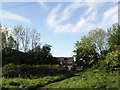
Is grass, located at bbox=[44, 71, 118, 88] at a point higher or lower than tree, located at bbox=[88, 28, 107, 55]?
lower

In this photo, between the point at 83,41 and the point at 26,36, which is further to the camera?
the point at 26,36

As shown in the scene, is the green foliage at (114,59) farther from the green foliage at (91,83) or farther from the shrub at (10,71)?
the shrub at (10,71)

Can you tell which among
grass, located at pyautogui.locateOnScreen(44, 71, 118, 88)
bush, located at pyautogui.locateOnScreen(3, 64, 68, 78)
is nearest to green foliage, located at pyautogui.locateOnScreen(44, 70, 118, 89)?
grass, located at pyautogui.locateOnScreen(44, 71, 118, 88)

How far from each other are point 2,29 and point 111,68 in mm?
14320

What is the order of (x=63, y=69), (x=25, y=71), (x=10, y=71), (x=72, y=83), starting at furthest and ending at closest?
1. (x=63, y=69)
2. (x=25, y=71)
3. (x=10, y=71)
4. (x=72, y=83)

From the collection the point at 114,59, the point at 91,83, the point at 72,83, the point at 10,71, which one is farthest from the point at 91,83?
the point at 10,71

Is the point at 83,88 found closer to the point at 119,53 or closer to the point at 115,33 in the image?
the point at 119,53

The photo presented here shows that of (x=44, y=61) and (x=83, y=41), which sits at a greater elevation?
(x=83, y=41)

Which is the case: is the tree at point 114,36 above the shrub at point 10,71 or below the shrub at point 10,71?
above

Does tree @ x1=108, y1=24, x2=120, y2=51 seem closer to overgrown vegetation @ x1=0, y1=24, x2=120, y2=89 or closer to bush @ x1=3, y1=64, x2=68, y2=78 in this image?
overgrown vegetation @ x1=0, y1=24, x2=120, y2=89

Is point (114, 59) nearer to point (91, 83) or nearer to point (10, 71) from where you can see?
point (91, 83)

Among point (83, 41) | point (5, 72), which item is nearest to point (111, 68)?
point (83, 41)

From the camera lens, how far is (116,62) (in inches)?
607

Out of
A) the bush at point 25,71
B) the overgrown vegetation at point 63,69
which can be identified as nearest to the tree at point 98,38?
the overgrown vegetation at point 63,69
